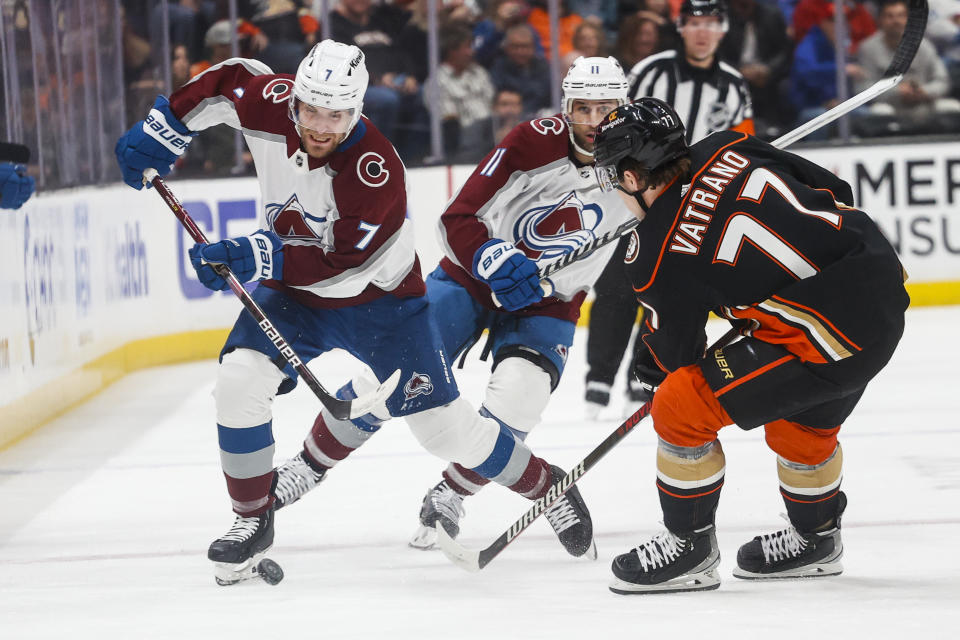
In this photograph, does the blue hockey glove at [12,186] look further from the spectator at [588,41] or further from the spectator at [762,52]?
the spectator at [762,52]

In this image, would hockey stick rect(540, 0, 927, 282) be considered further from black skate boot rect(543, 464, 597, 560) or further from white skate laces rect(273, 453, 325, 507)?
white skate laces rect(273, 453, 325, 507)

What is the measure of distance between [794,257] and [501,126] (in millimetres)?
4142

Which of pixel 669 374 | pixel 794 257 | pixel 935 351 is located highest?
pixel 794 257

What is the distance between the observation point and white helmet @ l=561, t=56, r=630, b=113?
2873mm

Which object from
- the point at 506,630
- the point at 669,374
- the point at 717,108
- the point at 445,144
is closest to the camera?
the point at 506,630

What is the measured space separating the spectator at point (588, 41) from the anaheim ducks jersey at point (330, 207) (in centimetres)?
367

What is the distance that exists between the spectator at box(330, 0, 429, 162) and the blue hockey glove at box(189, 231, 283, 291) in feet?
11.8

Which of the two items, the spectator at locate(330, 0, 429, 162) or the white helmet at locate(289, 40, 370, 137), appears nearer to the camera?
the white helmet at locate(289, 40, 370, 137)

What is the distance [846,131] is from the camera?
6359mm

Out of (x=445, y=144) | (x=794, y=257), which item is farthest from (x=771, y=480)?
(x=445, y=144)

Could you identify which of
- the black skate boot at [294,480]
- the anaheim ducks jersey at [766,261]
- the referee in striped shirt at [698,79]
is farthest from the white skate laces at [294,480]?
Answer: the referee in striped shirt at [698,79]

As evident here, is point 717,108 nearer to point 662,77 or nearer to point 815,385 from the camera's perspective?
point 662,77

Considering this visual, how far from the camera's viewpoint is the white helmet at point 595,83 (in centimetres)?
287

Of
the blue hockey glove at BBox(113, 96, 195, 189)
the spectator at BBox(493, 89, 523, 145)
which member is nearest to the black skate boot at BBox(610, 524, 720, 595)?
the blue hockey glove at BBox(113, 96, 195, 189)
